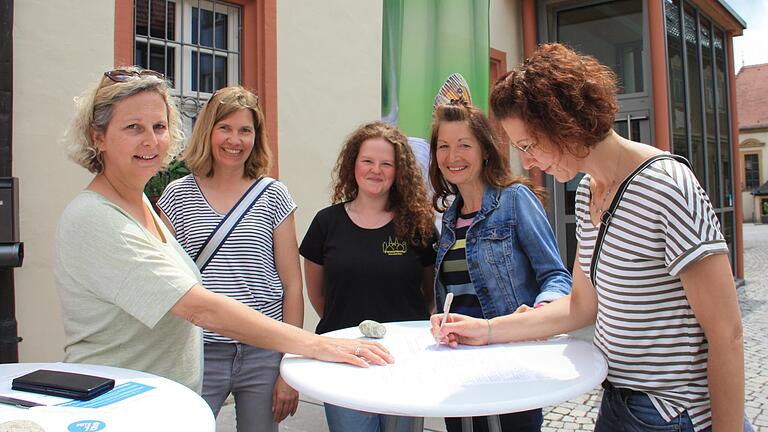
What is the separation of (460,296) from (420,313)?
0.63 ft

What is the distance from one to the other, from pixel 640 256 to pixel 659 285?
74 mm

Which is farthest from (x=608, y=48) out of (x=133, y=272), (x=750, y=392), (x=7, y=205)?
(x=133, y=272)

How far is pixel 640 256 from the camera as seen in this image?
4.10ft

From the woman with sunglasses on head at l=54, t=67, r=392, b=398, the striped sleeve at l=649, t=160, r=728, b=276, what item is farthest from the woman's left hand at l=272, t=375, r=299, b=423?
the striped sleeve at l=649, t=160, r=728, b=276

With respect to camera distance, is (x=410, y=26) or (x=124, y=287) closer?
(x=124, y=287)

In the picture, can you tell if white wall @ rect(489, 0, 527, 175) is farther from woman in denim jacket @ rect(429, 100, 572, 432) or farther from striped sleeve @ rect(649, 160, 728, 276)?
striped sleeve @ rect(649, 160, 728, 276)

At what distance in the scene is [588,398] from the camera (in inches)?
167

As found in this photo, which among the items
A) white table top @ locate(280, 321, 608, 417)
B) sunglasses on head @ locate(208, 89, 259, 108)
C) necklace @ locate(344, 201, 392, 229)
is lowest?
white table top @ locate(280, 321, 608, 417)

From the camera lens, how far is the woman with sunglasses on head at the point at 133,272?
1386 millimetres

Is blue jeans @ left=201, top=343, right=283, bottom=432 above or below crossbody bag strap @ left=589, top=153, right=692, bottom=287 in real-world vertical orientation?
below

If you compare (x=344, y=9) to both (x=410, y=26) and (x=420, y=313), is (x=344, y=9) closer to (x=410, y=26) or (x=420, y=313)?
(x=410, y=26)

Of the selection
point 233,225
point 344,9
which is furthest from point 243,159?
point 344,9

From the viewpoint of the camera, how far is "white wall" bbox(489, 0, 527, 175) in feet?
23.5

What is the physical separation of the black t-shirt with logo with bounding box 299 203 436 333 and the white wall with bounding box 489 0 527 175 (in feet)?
16.5
